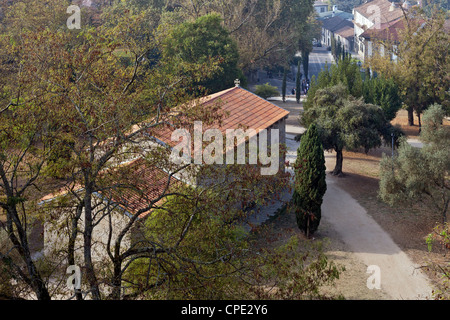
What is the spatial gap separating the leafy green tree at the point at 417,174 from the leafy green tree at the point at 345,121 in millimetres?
3288

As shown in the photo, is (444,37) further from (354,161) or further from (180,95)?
(180,95)

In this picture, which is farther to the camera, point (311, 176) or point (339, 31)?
point (339, 31)

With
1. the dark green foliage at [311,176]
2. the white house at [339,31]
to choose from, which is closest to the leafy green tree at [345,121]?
the dark green foliage at [311,176]

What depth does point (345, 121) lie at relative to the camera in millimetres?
25641

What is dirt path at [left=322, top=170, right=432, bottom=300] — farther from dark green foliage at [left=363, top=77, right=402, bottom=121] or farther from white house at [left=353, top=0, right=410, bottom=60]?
white house at [left=353, top=0, right=410, bottom=60]

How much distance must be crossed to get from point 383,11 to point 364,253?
6017 cm

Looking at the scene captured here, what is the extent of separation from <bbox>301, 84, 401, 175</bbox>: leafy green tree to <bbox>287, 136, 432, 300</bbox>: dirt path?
285 centimetres

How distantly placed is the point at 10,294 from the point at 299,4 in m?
45.5

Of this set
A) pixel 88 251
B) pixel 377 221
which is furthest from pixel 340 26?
pixel 88 251

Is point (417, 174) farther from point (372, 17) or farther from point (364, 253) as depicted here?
point (372, 17)

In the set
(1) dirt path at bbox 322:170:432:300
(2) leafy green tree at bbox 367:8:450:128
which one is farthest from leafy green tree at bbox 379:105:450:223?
(2) leafy green tree at bbox 367:8:450:128

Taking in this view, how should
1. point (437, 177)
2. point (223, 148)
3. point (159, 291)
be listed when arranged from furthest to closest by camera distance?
1. point (437, 177)
2. point (223, 148)
3. point (159, 291)
